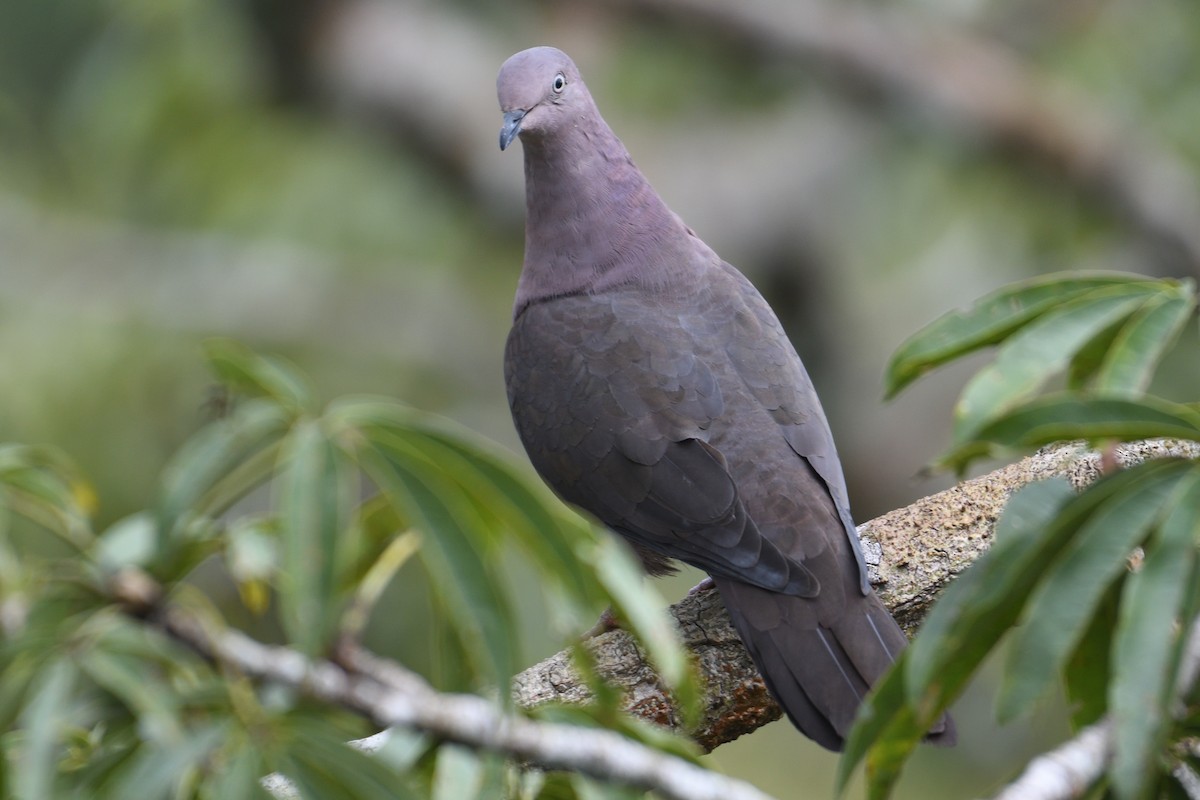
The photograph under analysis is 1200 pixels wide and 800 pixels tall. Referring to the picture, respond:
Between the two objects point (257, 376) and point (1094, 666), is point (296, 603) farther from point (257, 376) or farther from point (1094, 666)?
point (1094, 666)

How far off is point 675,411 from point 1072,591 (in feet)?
6.60

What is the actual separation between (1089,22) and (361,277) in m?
5.96

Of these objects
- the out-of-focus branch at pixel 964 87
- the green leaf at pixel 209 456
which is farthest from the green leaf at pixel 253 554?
the out-of-focus branch at pixel 964 87

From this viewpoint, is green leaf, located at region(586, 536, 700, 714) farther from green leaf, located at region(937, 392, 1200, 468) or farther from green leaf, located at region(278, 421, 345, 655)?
green leaf, located at region(937, 392, 1200, 468)

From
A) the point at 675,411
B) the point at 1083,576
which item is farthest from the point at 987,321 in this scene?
the point at 675,411

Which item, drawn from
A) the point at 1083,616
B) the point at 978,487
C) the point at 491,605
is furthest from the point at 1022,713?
the point at 978,487

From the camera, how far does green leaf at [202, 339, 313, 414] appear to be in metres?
1.65

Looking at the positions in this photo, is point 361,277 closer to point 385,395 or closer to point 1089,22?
point 385,395

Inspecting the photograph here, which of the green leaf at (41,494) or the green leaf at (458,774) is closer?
the green leaf at (458,774)

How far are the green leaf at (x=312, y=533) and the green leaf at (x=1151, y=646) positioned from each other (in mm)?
816

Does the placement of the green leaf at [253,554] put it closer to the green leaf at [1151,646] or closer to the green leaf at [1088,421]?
the green leaf at [1088,421]

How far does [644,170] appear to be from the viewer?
1020 cm

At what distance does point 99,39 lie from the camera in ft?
42.9

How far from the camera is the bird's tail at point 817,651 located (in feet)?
9.35
